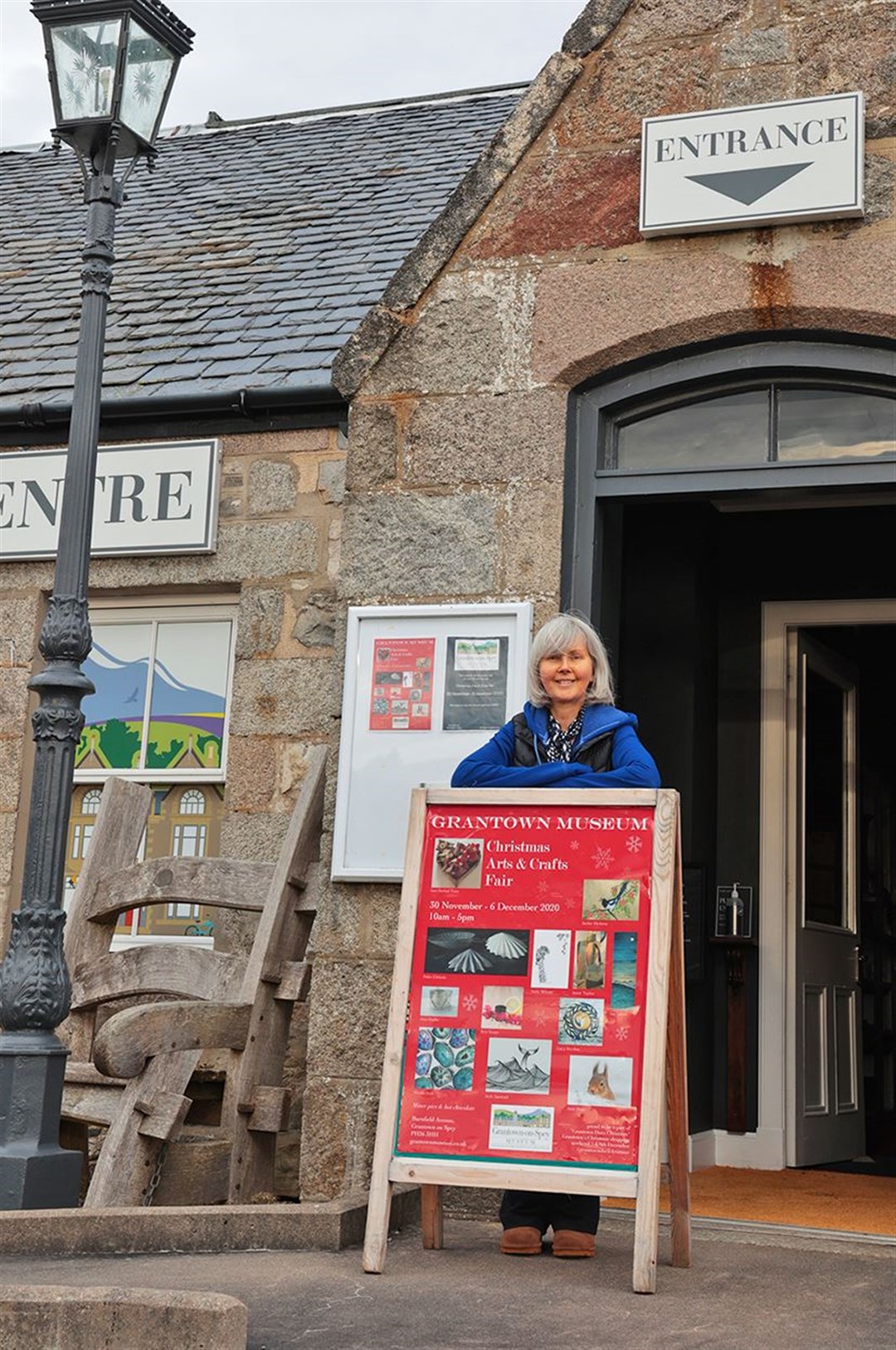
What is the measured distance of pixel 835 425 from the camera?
226 inches

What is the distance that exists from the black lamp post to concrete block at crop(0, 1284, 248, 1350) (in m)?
1.85

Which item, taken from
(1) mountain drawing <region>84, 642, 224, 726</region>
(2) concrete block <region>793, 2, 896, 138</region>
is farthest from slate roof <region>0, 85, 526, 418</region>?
(2) concrete block <region>793, 2, 896, 138</region>

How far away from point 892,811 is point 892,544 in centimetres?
450

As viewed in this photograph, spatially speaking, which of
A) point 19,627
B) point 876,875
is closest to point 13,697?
point 19,627

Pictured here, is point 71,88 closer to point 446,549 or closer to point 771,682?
point 446,549

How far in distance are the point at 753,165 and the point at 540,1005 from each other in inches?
120

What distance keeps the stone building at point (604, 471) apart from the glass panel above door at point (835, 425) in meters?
0.01

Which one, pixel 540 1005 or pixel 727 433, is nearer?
pixel 540 1005

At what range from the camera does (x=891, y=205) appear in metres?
5.57

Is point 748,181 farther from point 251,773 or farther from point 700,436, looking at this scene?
point 251,773

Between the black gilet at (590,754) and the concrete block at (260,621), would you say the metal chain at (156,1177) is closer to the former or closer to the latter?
the black gilet at (590,754)

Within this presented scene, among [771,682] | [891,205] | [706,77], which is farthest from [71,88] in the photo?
[771,682]

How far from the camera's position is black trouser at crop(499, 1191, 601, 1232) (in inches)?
182

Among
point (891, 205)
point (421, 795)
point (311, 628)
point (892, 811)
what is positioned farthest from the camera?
point (892, 811)
